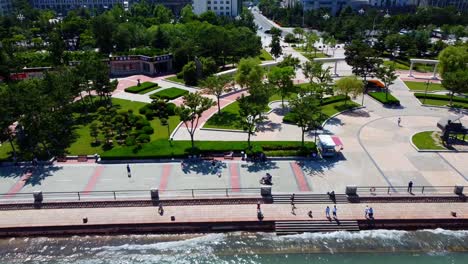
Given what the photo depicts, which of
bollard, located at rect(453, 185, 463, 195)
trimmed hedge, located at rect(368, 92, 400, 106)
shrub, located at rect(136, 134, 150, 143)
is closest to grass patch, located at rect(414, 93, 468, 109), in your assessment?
trimmed hedge, located at rect(368, 92, 400, 106)

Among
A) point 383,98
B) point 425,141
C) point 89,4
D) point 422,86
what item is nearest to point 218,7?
point 89,4

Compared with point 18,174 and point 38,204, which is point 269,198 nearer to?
point 38,204

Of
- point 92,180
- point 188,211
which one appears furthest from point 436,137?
point 92,180

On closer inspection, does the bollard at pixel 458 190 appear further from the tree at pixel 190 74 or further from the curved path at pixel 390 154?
the tree at pixel 190 74

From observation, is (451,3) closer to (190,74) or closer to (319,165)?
(190,74)

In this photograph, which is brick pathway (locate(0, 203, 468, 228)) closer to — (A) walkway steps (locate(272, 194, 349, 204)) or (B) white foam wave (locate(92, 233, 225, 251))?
(A) walkway steps (locate(272, 194, 349, 204))

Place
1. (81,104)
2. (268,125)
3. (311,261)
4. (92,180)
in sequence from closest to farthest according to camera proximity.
Result: (311,261)
(92,180)
(268,125)
(81,104)
